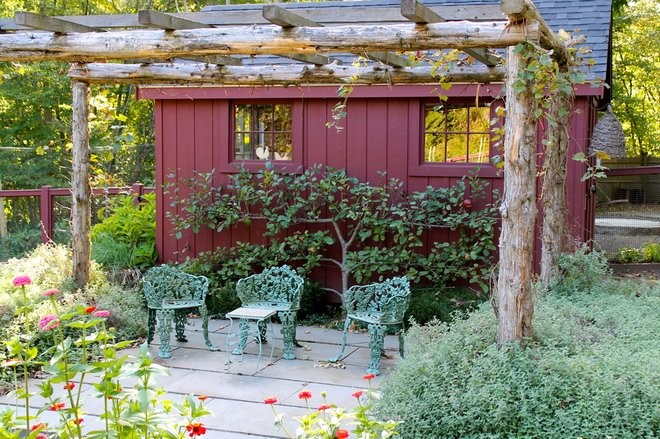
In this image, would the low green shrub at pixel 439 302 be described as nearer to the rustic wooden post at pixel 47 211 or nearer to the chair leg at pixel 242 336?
the chair leg at pixel 242 336

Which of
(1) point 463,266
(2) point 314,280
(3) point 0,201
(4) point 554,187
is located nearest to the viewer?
(4) point 554,187

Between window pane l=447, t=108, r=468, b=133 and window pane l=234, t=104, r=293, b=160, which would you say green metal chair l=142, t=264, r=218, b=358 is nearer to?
window pane l=234, t=104, r=293, b=160

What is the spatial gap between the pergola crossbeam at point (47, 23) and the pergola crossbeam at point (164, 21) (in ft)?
2.82

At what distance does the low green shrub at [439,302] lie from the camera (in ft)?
25.6

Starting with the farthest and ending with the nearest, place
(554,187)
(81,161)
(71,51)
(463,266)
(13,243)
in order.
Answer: (13,243) → (463,266) → (81,161) → (554,187) → (71,51)

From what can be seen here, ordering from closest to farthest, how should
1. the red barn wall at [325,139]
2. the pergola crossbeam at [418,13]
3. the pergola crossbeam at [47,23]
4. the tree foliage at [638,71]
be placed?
1. the pergola crossbeam at [418,13]
2. the pergola crossbeam at [47,23]
3. the red barn wall at [325,139]
4. the tree foliage at [638,71]

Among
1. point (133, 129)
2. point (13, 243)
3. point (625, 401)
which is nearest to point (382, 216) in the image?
point (625, 401)

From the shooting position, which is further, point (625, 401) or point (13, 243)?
point (13, 243)

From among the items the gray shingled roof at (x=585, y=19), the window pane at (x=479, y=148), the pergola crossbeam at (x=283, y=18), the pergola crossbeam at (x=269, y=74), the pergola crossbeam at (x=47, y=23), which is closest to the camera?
the pergola crossbeam at (x=283, y=18)

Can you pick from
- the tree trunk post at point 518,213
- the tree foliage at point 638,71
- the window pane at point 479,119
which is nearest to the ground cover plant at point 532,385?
the tree trunk post at point 518,213

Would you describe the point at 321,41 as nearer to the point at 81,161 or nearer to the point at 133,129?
the point at 81,161

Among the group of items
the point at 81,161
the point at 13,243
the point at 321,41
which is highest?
the point at 321,41

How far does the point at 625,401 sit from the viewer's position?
3.78m

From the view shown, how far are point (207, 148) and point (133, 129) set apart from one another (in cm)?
1085
